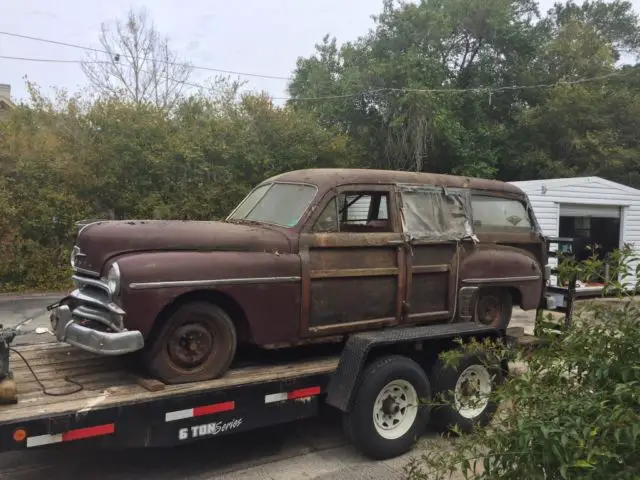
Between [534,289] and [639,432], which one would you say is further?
[534,289]

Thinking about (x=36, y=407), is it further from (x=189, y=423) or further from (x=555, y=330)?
(x=555, y=330)

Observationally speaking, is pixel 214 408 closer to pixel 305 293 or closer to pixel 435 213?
pixel 305 293

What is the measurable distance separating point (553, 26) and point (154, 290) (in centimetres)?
3105

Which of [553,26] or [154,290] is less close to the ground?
[553,26]

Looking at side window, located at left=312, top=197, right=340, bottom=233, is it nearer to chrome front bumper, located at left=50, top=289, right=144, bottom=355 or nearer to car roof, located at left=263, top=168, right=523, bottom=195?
car roof, located at left=263, top=168, right=523, bottom=195

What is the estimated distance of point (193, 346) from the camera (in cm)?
439

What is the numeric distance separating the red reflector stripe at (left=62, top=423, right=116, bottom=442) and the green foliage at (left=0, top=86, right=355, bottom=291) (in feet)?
37.9

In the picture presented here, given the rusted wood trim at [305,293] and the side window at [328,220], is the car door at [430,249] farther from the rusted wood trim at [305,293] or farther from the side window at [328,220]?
the rusted wood trim at [305,293]

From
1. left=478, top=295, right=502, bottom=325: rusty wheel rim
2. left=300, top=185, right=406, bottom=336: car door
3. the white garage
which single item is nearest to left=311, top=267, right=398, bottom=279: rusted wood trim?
left=300, top=185, right=406, bottom=336: car door

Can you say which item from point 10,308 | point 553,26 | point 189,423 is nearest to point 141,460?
point 189,423

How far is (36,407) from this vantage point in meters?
3.62

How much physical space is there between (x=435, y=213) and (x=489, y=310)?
1.35 meters

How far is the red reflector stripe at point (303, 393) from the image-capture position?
15.1 feet

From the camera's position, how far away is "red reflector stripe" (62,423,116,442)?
358 centimetres
